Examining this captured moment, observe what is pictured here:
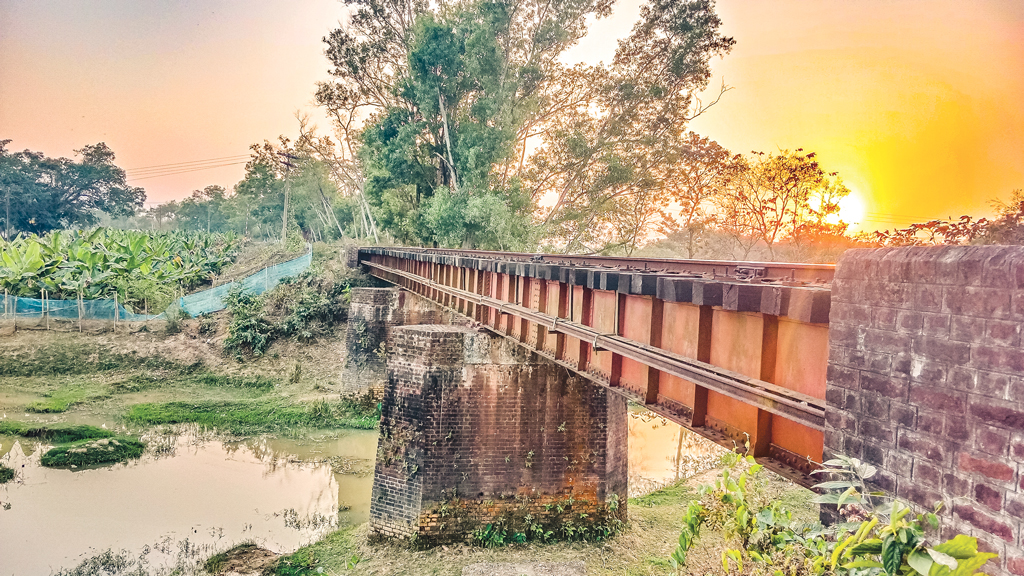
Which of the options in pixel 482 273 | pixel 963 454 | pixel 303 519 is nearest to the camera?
pixel 963 454

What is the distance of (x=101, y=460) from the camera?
16.5 metres

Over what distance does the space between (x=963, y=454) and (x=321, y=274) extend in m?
31.2

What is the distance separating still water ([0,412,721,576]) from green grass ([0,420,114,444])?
54 cm

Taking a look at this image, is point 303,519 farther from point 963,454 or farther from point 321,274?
point 321,274

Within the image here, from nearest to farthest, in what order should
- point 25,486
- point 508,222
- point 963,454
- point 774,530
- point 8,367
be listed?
1. point 963,454
2. point 774,530
3. point 25,486
4. point 8,367
5. point 508,222

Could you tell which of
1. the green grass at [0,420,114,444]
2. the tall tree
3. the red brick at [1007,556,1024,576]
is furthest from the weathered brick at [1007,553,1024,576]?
the tall tree

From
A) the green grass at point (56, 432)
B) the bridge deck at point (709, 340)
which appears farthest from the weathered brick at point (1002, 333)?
the green grass at point (56, 432)

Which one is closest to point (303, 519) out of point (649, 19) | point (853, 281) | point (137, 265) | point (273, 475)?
point (273, 475)

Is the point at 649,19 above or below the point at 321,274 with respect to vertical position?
above

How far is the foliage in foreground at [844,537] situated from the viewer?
242 cm

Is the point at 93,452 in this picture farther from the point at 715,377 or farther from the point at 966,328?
the point at 966,328

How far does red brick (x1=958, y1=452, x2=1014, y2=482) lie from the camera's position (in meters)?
2.55

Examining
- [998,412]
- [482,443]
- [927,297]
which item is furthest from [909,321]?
[482,443]

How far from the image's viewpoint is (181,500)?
14398 millimetres
